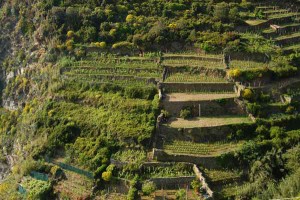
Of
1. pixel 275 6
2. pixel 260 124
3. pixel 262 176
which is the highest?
pixel 275 6

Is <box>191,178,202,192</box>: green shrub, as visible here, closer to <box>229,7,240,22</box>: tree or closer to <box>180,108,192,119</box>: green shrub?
<box>180,108,192,119</box>: green shrub

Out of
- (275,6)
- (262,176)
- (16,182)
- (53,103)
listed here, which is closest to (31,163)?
(16,182)

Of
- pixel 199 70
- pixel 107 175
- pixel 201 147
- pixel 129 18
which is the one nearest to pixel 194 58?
pixel 199 70

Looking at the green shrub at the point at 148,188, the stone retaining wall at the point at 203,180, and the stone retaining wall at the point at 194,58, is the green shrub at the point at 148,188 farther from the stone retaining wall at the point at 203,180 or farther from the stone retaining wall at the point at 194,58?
the stone retaining wall at the point at 194,58

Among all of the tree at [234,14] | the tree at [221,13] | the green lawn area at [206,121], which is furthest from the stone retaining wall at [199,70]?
the tree at [234,14]

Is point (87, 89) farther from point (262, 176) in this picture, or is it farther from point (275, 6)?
point (275, 6)

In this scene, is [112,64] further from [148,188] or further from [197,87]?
[148,188]

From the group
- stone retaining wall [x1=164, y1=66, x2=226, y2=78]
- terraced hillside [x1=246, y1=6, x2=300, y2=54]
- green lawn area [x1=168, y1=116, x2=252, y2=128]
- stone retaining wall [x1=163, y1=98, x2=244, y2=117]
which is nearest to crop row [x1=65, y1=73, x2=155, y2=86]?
stone retaining wall [x1=164, y1=66, x2=226, y2=78]
